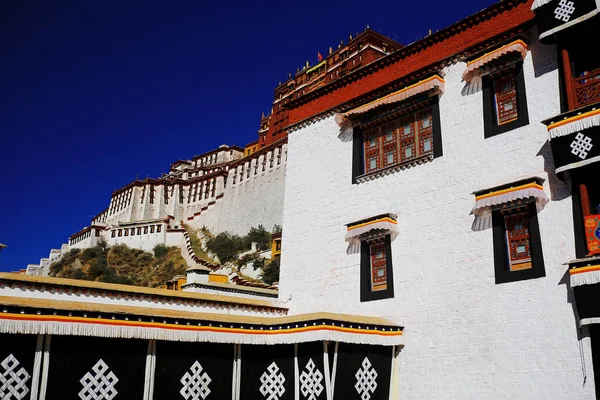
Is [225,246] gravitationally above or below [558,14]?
above

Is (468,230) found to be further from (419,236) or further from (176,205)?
(176,205)

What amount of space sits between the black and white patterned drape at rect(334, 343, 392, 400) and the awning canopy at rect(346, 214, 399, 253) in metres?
1.77

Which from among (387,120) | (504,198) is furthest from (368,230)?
(504,198)

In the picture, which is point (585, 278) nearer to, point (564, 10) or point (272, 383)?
point (564, 10)

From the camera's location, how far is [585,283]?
Answer: 6.02 m

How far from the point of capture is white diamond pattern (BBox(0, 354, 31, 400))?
206 inches

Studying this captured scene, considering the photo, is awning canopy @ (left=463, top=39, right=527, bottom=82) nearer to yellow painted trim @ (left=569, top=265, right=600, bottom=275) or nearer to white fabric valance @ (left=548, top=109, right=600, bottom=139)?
white fabric valance @ (left=548, top=109, right=600, bottom=139)

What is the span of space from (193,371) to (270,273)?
78.3 feet

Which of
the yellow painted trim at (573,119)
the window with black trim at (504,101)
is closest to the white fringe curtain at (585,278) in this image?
the yellow painted trim at (573,119)

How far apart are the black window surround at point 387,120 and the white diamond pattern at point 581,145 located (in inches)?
88.5

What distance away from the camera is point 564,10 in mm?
6840

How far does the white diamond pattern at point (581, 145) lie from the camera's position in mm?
6320

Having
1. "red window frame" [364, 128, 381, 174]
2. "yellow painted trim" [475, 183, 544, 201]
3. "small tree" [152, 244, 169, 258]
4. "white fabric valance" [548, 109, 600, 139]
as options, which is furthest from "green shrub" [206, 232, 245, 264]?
"white fabric valance" [548, 109, 600, 139]

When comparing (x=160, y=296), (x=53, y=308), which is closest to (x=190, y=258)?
(x=160, y=296)
